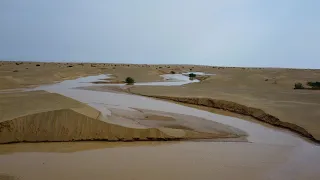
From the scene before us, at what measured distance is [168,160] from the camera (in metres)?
5.84

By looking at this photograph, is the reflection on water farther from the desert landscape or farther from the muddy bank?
the muddy bank

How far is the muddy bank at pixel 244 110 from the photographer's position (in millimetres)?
8344

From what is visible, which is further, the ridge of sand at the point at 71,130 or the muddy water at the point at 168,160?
the ridge of sand at the point at 71,130

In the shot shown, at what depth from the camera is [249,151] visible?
654 centimetres

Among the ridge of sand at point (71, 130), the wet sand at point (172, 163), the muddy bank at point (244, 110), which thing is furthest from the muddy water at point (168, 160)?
the muddy bank at point (244, 110)

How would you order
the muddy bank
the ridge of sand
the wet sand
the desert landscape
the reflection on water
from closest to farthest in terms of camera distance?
the wet sand < the desert landscape < the reflection on water < the ridge of sand < the muddy bank

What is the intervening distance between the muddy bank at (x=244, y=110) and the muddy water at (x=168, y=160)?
2.95 ft

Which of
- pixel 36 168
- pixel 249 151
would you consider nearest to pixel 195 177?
pixel 249 151

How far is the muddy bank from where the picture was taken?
834cm

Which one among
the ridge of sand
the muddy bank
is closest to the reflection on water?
the ridge of sand

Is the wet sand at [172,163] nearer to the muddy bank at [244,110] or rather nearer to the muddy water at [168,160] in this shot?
the muddy water at [168,160]

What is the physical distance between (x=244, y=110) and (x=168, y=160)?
5.87 m

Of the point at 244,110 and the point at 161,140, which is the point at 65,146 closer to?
the point at 161,140

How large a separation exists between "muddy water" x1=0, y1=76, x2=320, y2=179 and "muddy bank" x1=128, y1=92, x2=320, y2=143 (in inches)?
35.3
